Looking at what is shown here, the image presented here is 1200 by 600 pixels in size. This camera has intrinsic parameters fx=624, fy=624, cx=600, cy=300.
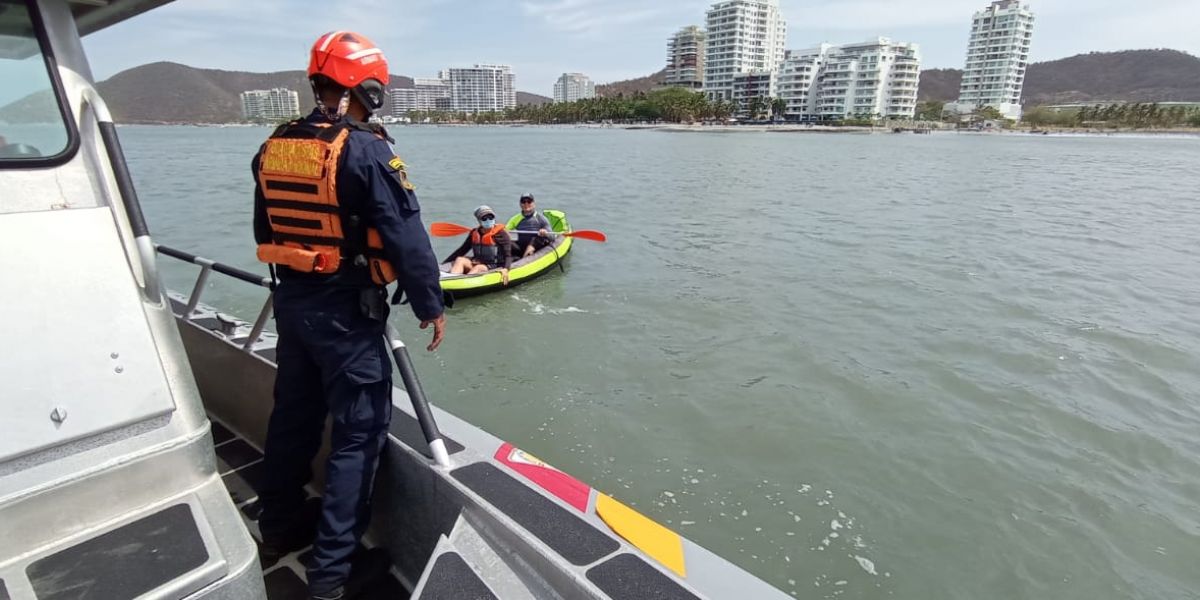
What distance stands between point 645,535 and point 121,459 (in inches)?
73.9

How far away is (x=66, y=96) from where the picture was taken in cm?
226

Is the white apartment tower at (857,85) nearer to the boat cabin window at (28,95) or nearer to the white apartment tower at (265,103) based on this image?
the white apartment tower at (265,103)

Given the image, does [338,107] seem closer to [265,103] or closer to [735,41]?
[265,103]

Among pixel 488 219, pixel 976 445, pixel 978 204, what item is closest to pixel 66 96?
pixel 976 445

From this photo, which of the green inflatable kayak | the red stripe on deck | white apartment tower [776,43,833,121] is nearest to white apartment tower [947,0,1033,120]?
white apartment tower [776,43,833,121]

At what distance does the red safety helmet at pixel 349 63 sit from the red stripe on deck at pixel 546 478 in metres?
1.61

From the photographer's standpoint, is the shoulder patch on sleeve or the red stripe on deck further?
the red stripe on deck

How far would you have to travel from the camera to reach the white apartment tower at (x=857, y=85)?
466ft

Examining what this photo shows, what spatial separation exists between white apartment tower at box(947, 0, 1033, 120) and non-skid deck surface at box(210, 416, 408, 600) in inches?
7714

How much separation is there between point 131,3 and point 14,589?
7.07ft

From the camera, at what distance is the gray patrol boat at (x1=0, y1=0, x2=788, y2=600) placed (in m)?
1.87

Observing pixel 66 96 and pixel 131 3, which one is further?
pixel 131 3

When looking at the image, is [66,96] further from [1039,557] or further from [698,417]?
[1039,557]

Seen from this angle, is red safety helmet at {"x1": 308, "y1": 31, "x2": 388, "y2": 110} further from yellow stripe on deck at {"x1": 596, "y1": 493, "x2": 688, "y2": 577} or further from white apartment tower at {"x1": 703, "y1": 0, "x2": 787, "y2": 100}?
white apartment tower at {"x1": 703, "y1": 0, "x2": 787, "y2": 100}
